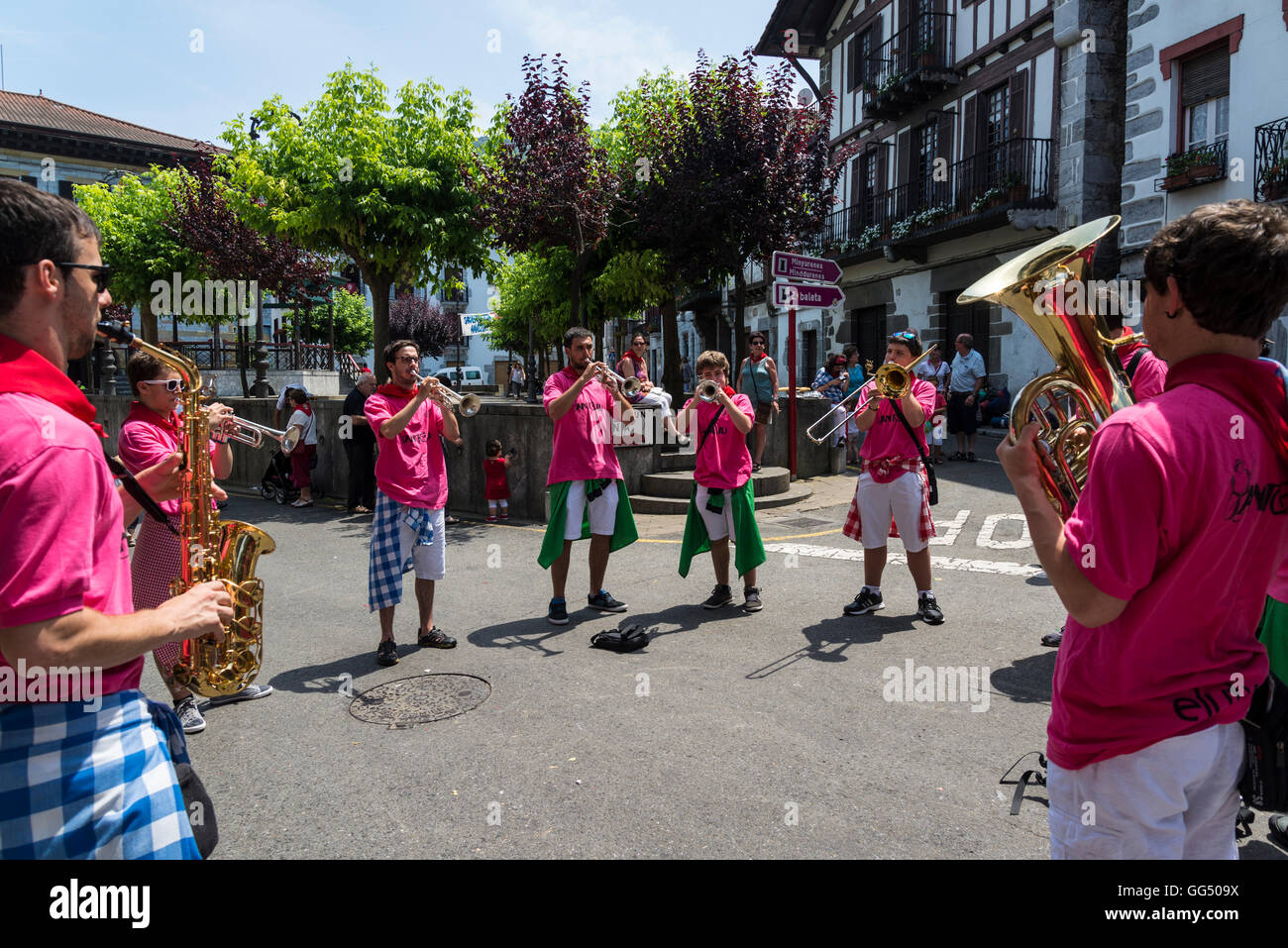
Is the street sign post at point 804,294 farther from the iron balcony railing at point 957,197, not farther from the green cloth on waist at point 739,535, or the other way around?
the iron balcony railing at point 957,197

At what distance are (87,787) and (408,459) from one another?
3.91 meters

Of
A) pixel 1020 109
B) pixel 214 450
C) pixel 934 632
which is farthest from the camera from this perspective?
pixel 1020 109

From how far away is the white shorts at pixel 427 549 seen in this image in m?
5.49

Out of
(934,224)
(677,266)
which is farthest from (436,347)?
(677,266)

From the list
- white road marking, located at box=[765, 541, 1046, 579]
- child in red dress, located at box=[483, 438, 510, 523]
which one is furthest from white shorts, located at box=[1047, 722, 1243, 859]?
child in red dress, located at box=[483, 438, 510, 523]

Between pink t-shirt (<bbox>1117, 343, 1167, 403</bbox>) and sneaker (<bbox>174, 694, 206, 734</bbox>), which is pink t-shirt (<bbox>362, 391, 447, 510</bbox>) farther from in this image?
pink t-shirt (<bbox>1117, 343, 1167, 403</bbox>)

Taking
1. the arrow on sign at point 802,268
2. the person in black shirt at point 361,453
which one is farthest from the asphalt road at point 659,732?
the arrow on sign at point 802,268

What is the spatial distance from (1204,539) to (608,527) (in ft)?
15.7

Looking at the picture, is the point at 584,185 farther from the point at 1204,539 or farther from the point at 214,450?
the point at 1204,539

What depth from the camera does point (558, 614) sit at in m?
6.15

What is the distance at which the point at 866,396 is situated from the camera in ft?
19.7

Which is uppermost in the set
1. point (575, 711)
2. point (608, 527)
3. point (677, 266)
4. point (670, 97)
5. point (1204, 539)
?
point (670, 97)

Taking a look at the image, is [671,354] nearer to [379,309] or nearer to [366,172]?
[379,309]

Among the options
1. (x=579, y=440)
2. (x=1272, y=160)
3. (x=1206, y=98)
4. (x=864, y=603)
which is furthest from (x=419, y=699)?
(x=1206, y=98)
